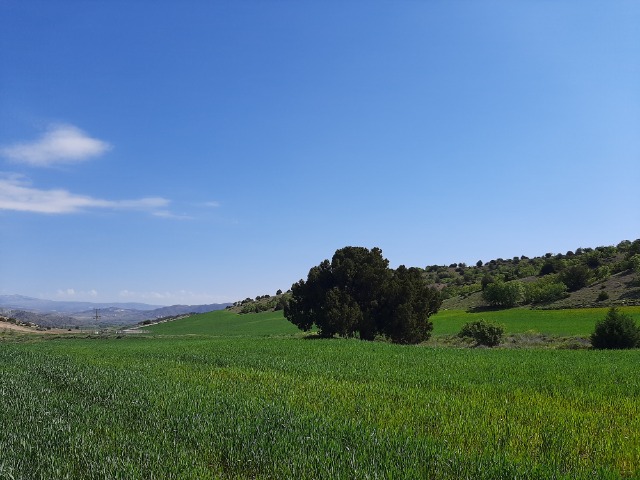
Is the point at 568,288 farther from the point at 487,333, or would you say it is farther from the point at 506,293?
the point at 487,333

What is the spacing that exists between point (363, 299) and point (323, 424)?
32.0m

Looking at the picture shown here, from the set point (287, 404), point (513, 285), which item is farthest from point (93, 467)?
point (513, 285)

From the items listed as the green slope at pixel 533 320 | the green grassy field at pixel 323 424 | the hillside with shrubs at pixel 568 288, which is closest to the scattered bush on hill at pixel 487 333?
the green slope at pixel 533 320

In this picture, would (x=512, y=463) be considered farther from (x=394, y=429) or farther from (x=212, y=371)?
(x=212, y=371)

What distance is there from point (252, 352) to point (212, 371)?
25.1ft

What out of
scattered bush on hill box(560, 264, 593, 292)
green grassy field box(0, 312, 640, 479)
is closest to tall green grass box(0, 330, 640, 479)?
green grassy field box(0, 312, 640, 479)

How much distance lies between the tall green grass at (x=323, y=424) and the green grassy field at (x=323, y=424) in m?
0.03

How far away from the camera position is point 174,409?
9.67 meters

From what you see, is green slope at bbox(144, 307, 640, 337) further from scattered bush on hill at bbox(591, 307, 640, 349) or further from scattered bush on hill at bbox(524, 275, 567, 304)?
scattered bush on hill at bbox(591, 307, 640, 349)

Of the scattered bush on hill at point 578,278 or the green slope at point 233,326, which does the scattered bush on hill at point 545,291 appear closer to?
the scattered bush on hill at point 578,278

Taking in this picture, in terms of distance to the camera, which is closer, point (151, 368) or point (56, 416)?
point (56, 416)

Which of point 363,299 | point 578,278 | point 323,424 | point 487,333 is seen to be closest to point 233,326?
point 363,299

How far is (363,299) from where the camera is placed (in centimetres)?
4003

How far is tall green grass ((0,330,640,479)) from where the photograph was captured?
6.30 metres
